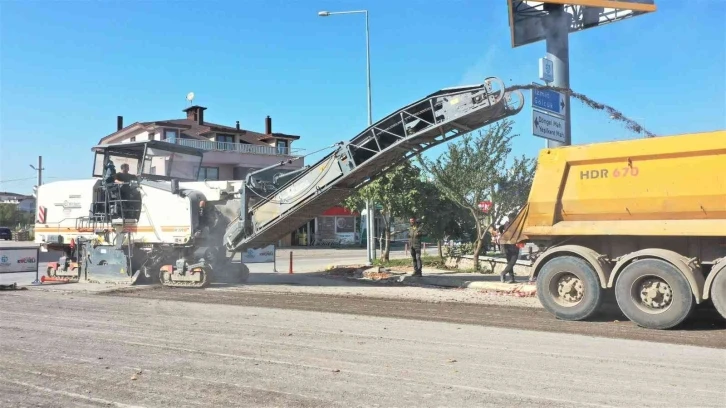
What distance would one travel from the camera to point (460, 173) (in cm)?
1753

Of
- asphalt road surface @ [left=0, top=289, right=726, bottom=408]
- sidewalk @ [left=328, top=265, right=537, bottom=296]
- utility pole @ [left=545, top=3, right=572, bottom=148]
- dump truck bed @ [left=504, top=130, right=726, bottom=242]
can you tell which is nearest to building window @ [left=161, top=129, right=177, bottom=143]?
sidewalk @ [left=328, top=265, right=537, bottom=296]

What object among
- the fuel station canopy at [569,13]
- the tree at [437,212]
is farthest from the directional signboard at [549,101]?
the tree at [437,212]

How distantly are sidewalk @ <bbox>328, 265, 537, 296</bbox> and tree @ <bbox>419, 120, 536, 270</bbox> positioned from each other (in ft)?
5.56

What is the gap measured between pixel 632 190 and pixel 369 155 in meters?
5.79

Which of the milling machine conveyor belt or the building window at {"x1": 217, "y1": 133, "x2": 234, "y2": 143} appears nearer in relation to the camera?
the milling machine conveyor belt

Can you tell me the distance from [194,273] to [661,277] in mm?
10413

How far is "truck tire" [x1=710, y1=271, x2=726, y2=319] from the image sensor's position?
320 inches

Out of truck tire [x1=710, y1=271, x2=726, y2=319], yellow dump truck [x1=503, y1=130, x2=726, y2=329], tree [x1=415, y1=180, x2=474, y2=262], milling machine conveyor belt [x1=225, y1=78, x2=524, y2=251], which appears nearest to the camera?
truck tire [x1=710, y1=271, x2=726, y2=319]

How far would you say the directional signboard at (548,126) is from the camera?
12.6m

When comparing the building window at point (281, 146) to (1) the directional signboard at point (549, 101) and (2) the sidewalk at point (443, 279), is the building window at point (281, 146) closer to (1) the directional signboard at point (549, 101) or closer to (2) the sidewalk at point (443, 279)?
(2) the sidewalk at point (443, 279)

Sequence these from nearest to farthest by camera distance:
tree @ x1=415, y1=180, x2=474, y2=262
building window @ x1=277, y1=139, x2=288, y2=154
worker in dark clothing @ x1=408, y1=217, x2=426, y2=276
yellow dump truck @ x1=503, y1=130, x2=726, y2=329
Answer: yellow dump truck @ x1=503, y1=130, x2=726, y2=329, worker in dark clothing @ x1=408, y1=217, x2=426, y2=276, tree @ x1=415, y1=180, x2=474, y2=262, building window @ x1=277, y1=139, x2=288, y2=154

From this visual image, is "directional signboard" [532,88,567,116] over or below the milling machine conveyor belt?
over

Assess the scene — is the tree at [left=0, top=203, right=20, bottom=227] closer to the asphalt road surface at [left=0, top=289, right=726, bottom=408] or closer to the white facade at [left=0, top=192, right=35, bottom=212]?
the white facade at [left=0, top=192, right=35, bottom=212]

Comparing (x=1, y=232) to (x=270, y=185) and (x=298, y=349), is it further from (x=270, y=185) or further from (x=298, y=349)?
(x=298, y=349)
